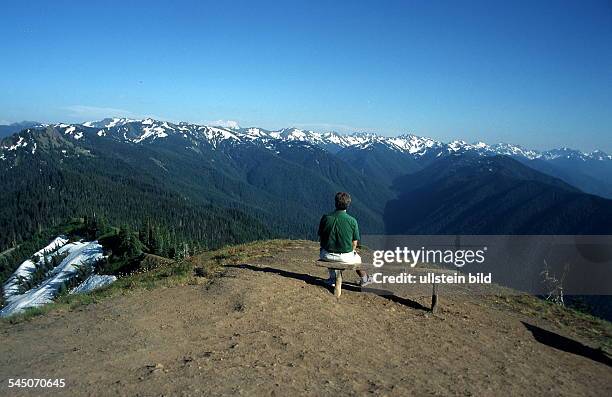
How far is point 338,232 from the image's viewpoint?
14.1m

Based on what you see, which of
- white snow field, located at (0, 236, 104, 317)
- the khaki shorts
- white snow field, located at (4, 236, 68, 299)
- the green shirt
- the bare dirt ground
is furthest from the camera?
white snow field, located at (4, 236, 68, 299)

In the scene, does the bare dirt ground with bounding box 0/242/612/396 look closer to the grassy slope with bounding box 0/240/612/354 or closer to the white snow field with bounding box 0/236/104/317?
the grassy slope with bounding box 0/240/612/354

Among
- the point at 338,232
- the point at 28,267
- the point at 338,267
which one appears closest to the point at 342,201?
the point at 338,232

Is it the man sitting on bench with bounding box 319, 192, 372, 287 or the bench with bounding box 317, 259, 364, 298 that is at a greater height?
the man sitting on bench with bounding box 319, 192, 372, 287

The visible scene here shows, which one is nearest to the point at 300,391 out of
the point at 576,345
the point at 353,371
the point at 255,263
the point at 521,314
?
the point at 353,371

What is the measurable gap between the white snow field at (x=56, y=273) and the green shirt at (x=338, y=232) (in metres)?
72.7

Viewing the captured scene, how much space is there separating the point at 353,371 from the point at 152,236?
84658 mm

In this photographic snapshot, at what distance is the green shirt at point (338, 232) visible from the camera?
1399cm

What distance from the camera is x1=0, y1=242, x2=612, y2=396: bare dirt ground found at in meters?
9.01

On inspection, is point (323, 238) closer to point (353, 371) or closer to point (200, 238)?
point (353, 371)

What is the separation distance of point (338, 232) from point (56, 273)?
325 feet

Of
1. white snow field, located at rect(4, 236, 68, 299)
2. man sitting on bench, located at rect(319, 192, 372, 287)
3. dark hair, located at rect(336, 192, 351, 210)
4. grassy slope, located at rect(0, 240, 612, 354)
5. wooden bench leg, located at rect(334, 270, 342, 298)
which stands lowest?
→ white snow field, located at rect(4, 236, 68, 299)

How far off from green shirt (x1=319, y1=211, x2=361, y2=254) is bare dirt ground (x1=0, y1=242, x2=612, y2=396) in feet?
5.39

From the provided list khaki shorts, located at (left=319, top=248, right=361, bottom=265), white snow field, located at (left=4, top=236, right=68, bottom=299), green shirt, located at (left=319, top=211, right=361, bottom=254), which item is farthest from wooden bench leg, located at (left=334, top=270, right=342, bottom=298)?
white snow field, located at (left=4, top=236, right=68, bottom=299)
